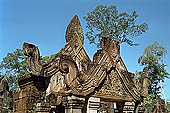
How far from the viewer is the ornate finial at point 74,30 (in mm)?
9234

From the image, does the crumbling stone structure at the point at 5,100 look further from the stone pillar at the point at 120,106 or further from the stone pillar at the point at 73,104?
the stone pillar at the point at 120,106

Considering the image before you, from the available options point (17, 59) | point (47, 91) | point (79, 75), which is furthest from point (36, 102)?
point (17, 59)

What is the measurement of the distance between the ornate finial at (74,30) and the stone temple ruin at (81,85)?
1569mm

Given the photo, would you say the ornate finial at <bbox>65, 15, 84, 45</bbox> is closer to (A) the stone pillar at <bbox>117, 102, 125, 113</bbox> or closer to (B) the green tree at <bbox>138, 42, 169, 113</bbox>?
(A) the stone pillar at <bbox>117, 102, 125, 113</bbox>

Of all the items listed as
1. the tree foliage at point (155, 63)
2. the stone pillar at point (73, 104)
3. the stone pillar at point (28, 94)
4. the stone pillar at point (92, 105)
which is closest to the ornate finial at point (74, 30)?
the stone pillar at point (28, 94)

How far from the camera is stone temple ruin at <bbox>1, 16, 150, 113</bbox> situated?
634cm

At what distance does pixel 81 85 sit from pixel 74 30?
10.7 feet

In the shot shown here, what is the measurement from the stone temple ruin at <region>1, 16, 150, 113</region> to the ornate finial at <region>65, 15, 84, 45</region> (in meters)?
1.57

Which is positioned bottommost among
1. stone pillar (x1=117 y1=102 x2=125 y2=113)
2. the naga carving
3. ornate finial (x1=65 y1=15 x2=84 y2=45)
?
stone pillar (x1=117 y1=102 x2=125 y2=113)

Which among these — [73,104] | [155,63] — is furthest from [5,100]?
[155,63]

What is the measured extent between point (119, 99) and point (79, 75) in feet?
5.26

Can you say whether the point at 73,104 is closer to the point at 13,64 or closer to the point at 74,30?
the point at 74,30

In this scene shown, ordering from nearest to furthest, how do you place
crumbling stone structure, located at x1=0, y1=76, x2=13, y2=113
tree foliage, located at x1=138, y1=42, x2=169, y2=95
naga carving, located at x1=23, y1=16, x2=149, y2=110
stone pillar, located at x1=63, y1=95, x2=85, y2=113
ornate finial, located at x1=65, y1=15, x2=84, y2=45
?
stone pillar, located at x1=63, y1=95, x2=85, y2=113 → naga carving, located at x1=23, y1=16, x2=149, y2=110 → crumbling stone structure, located at x1=0, y1=76, x2=13, y2=113 → ornate finial, located at x1=65, y1=15, x2=84, y2=45 → tree foliage, located at x1=138, y1=42, x2=169, y2=95

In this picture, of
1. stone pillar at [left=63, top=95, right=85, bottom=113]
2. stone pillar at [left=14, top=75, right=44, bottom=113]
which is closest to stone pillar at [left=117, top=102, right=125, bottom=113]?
stone pillar at [left=63, top=95, right=85, bottom=113]
